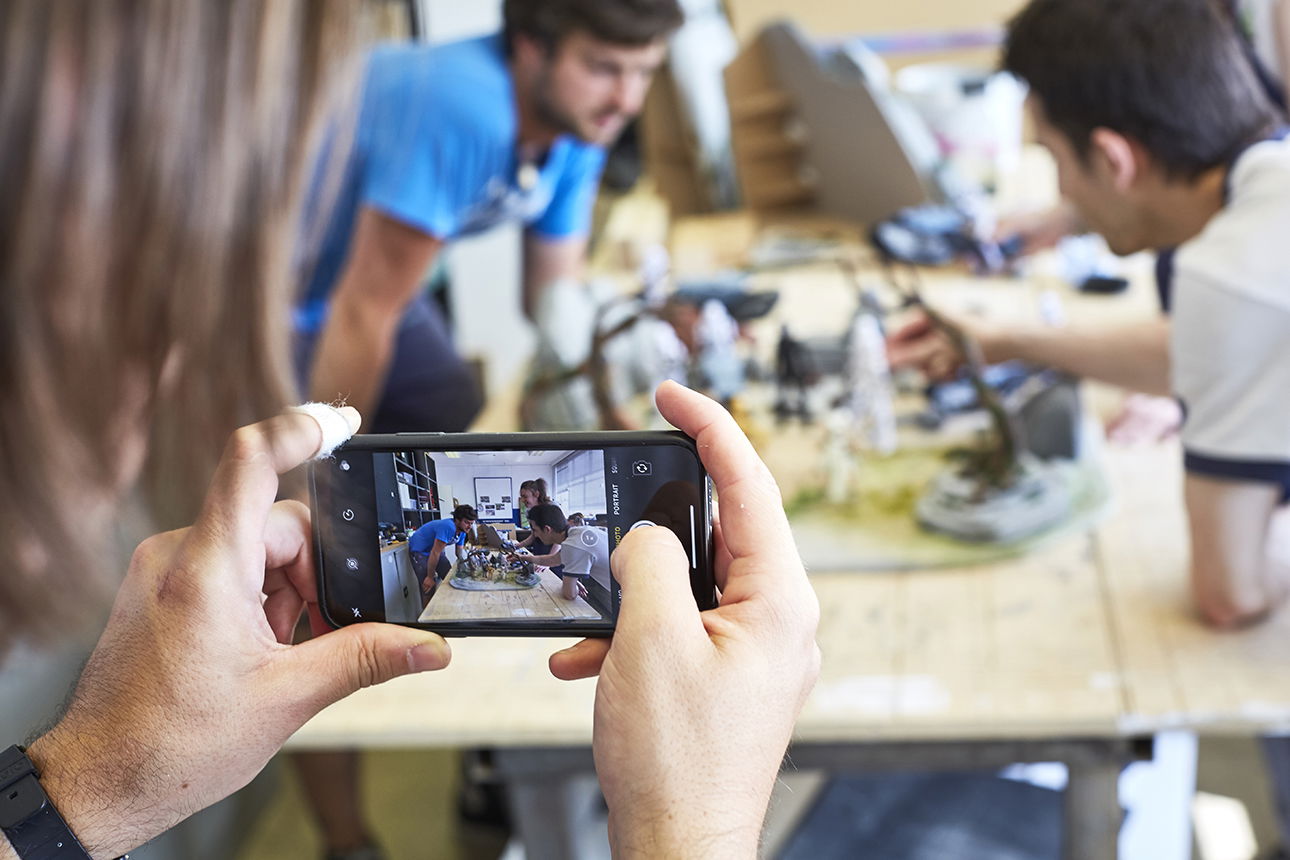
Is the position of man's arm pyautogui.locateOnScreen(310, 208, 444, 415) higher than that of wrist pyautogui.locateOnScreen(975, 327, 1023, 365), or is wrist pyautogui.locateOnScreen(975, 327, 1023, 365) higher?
man's arm pyautogui.locateOnScreen(310, 208, 444, 415)

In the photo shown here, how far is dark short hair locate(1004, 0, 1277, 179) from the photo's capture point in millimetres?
1230

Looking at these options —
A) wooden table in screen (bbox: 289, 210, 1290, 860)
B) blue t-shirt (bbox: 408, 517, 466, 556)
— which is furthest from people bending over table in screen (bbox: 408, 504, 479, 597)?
wooden table in screen (bbox: 289, 210, 1290, 860)

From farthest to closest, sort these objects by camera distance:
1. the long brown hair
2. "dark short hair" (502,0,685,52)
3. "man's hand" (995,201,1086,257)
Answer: "man's hand" (995,201,1086,257), "dark short hair" (502,0,685,52), the long brown hair

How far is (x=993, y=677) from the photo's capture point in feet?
3.25

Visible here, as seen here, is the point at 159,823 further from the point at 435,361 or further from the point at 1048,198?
the point at 1048,198

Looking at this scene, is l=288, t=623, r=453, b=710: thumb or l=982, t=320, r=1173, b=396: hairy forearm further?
l=982, t=320, r=1173, b=396: hairy forearm

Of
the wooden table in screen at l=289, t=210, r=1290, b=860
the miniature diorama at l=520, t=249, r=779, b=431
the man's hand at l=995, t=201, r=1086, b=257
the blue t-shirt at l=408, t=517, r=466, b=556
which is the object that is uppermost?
the blue t-shirt at l=408, t=517, r=466, b=556

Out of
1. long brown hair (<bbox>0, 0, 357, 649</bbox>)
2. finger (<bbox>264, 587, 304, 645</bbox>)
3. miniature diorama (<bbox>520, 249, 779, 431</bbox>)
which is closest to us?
long brown hair (<bbox>0, 0, 357, 649</bbox>)

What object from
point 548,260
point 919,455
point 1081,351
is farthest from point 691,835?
point 548,260

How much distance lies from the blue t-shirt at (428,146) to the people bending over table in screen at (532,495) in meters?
0.99

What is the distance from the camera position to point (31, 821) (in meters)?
0.45

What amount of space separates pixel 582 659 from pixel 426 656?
0.20ft

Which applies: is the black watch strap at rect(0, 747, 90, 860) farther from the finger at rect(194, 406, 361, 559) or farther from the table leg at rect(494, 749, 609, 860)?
the table leg at rect(494, 749, 609, 860)

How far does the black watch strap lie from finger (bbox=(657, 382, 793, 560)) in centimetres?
27
